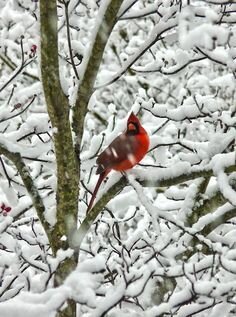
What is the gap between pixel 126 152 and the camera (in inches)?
148

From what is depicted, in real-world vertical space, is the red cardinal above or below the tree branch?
below

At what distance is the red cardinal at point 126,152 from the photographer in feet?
12.2

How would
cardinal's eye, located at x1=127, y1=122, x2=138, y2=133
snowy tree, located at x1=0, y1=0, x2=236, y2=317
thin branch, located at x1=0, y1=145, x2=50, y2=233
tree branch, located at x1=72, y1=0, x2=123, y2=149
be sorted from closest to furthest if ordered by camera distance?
snowy tree, located at x1=0, y1=0, x2=236, y2=317 < tree branch, located at x1=72, y1=0, x2=123, y2=149 < thin branch, located at x1=0, y1=145, x2=50, y2=233 < cardinal's eye, located at x1=127, y1=122, x2=138, y2=133

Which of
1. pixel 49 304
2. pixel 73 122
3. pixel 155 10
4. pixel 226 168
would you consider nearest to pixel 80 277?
pixel 49 304

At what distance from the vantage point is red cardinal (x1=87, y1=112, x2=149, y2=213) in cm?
372

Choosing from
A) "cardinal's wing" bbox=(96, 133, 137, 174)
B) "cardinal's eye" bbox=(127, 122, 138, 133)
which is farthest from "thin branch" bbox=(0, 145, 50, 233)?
"cardinal's eye" bbox=(127, 122, 138, 133)

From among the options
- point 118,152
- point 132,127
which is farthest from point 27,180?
point 132,127

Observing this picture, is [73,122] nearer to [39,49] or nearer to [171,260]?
[39,49]

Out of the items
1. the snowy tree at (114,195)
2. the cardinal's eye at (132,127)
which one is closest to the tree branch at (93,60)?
the snowy tree at (114,195)

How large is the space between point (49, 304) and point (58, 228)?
1348 mm

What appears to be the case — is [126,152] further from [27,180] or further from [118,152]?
[27,180]

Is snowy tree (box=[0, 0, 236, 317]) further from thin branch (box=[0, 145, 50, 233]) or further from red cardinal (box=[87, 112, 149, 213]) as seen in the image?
red cardinal (box=[87, 112, 149, 213])

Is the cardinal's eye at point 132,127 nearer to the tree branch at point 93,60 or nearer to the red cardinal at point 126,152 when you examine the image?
the red cardinal at point 126,152

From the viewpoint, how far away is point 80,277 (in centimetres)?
231
